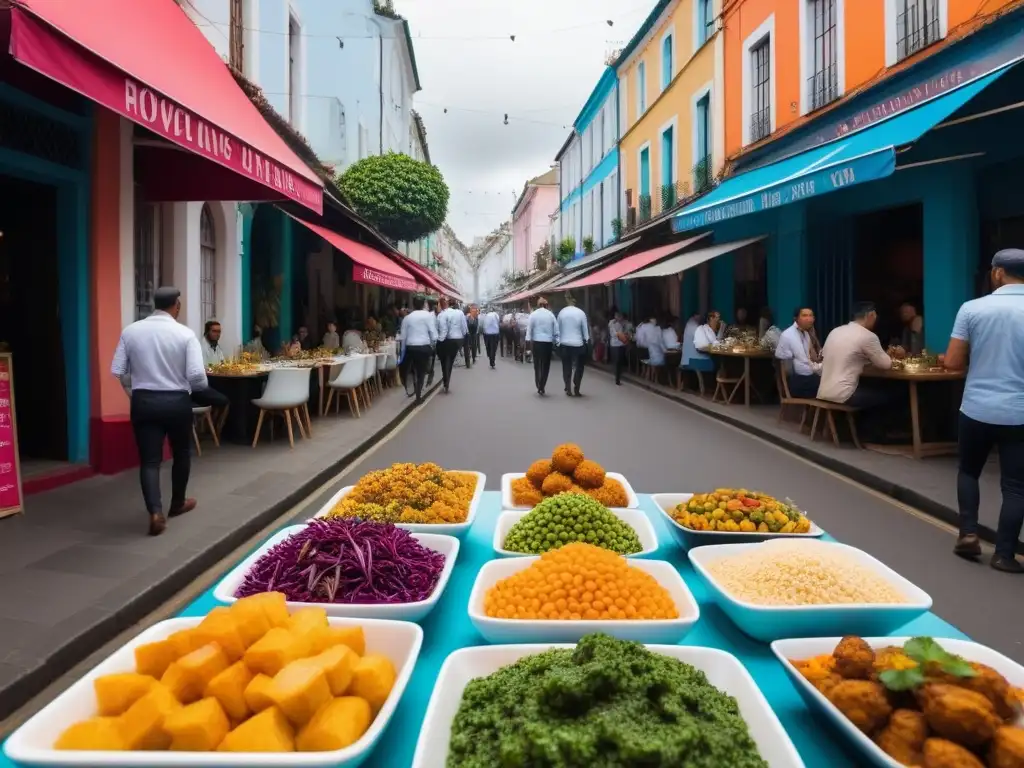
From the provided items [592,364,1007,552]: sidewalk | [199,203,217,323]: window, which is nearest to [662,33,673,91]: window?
[592,364,1007,552]: sidewalk

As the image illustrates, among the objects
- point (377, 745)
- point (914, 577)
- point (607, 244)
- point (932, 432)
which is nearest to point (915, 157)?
point (932, 432)

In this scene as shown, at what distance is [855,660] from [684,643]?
1.73 feet

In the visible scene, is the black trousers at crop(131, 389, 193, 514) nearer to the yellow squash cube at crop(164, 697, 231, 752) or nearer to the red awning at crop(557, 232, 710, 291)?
the yellow squash cube at crop(164, 697, 231, 752)

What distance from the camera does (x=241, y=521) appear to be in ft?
18.7

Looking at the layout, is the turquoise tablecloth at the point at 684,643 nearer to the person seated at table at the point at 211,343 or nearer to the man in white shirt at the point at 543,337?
the person seated at table at the point at 211,343

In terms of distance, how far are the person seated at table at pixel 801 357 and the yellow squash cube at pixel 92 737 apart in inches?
373

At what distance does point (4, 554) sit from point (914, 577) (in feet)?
18.3

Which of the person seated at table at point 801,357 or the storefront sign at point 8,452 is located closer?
the storefront sign at point 8,452

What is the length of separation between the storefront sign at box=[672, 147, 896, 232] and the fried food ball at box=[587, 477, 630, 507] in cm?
551

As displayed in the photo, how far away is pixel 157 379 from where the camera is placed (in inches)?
216

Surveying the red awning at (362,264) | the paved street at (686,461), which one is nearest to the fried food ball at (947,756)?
the paved street at (686,461)

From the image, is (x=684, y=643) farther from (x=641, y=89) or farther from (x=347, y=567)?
(x=641, y=89)

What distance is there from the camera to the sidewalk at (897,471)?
6.19m

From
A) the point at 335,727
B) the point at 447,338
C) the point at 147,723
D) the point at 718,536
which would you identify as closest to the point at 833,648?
the point at 718,536
